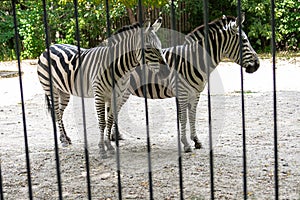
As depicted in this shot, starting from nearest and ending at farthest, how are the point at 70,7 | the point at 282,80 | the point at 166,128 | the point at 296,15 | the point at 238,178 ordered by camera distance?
the point at 238,178, the point at 166,128, the point at 282,80, the point at 296,15, the point at 70,7

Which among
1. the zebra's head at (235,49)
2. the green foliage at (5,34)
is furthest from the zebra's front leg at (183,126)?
the green foliage at (5,34)

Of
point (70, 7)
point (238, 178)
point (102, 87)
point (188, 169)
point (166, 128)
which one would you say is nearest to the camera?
point (238, 178)

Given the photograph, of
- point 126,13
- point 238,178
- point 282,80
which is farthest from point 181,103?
point 126,13

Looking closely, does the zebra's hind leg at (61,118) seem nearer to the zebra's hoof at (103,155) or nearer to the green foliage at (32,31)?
the zebra's hoof at (103,155)

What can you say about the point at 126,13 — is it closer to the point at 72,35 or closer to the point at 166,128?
the point at 72,35

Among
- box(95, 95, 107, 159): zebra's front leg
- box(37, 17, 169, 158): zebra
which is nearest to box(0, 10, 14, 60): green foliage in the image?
box(37, 17, 169, 158): zebra

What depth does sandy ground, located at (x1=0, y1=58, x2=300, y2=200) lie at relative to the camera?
4.50 meters

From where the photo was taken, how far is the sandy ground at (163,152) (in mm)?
4496

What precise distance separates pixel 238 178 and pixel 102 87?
6.06 ft

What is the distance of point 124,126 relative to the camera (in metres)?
7.66

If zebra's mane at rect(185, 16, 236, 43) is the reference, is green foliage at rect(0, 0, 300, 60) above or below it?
above

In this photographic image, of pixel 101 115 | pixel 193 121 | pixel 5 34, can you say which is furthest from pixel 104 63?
pixel 5 34

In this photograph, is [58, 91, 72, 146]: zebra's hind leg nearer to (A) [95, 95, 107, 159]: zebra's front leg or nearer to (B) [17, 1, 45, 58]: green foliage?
(A) [95, 95, 107, 159]: zebra's front leg

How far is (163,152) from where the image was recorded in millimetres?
5848
